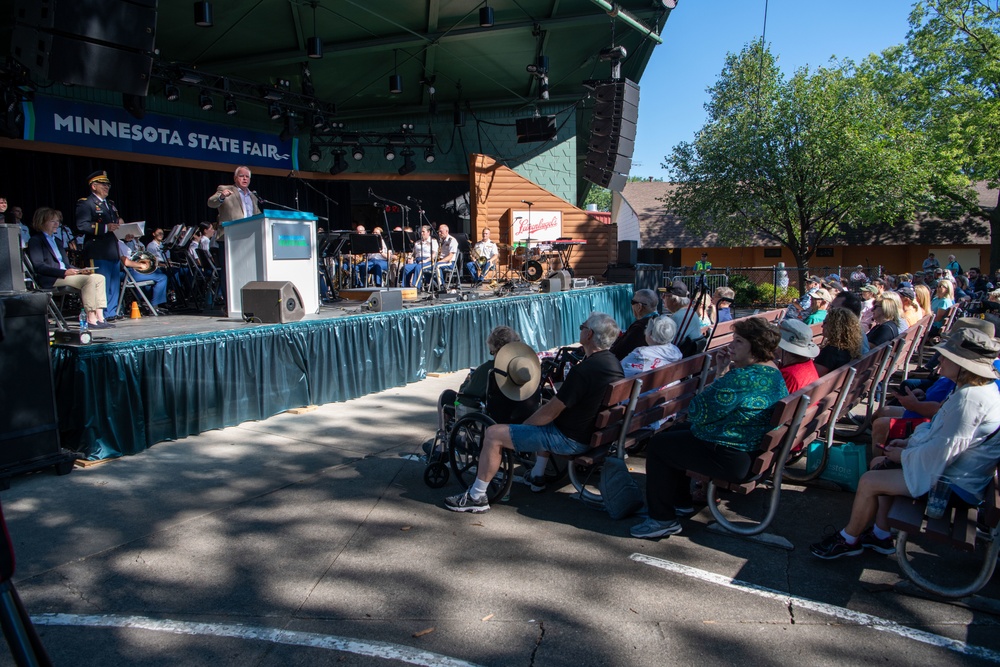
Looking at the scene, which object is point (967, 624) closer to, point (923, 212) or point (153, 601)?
point (153, 601)

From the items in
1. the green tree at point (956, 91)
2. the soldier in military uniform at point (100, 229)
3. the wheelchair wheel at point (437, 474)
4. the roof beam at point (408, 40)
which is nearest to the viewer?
the wheelchair wheel at point (437, 474)

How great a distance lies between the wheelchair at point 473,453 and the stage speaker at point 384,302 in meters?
3.77

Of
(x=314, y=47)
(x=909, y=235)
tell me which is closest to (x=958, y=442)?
(x=314, y=47)

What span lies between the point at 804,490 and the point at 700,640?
8.07 ft

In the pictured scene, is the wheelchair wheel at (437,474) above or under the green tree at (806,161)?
under

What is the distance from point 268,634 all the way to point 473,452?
209 cm

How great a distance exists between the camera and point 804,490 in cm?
523

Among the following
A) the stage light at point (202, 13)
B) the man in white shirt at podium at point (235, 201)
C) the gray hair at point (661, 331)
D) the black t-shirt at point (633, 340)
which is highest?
the stage light at point (202, 13)

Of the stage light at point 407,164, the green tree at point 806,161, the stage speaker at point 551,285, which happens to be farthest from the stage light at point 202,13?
the green tree at point 806,161

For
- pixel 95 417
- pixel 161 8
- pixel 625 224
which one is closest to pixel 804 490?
pixel 95 417

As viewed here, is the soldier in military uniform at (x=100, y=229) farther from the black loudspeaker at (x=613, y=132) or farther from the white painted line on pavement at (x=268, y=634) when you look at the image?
the black loudspeaker at (x=613, y=132)

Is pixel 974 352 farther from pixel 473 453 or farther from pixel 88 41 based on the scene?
pixel 88 41

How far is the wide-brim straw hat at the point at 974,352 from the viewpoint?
3.52m

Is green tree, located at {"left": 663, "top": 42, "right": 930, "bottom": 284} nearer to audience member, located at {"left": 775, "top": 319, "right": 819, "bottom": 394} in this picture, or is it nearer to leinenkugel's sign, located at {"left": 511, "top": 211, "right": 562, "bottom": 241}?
leinenkugel's sign, located at {"left": 511, "top": 211, "right": 562, "bottom": 241}
